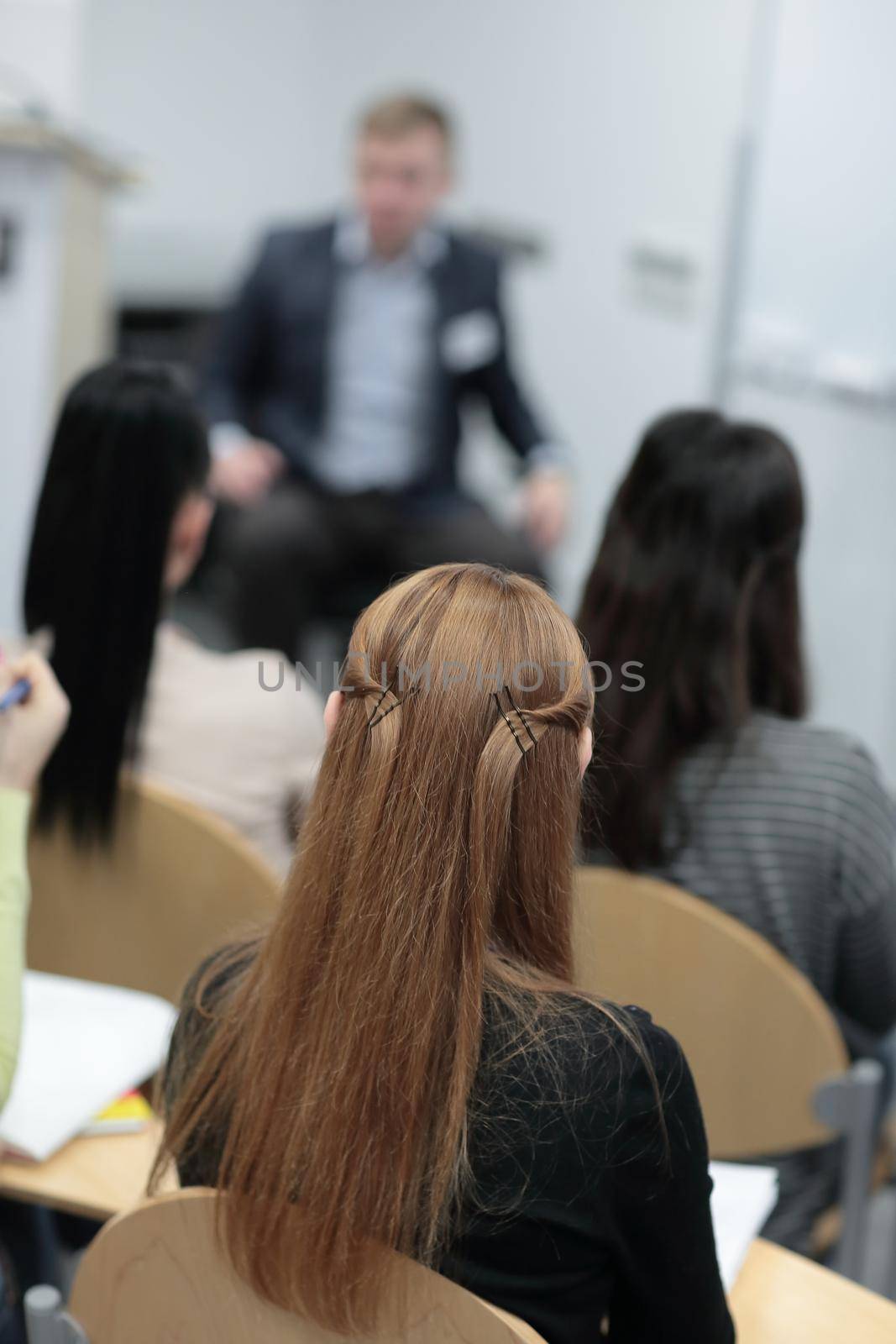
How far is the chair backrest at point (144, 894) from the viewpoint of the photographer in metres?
1.32

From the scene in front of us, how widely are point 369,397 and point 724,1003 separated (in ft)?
7.09

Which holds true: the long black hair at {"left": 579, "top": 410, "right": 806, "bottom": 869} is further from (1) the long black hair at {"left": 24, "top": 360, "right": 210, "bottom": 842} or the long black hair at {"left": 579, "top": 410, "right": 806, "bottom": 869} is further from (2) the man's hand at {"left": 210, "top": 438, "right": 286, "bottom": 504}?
(2) the man's hand at {"left": 210, "top": 438, "right": 286, "bottom": 504}

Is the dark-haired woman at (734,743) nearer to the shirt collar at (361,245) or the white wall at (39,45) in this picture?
the shirt collar at (361,245)

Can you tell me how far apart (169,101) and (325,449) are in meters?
2.19

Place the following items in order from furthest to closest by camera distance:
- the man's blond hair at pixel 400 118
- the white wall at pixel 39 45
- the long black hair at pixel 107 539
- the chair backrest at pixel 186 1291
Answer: the white wall at pixel 39 45 → the man's blond hair at pixel 400 118 → the long black hair at pixel 107 539 → the chair backrest at pixel 186 1291

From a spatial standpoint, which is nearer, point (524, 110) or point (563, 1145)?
point (563, 1145)

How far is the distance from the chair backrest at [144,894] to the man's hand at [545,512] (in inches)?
62.5

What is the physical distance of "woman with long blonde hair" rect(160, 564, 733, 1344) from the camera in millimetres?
770

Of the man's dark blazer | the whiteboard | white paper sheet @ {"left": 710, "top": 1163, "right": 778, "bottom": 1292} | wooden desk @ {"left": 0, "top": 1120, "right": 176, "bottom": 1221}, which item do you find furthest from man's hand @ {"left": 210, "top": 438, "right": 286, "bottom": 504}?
white paper sheet @ {"left": 710, "top": 1163, "right": 778, "bottom": 1292}

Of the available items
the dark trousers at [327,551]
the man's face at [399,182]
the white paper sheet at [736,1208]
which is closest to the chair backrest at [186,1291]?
the white paper sheet at [736,1208]

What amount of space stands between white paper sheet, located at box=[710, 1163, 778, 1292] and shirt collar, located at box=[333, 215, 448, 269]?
2432 millimetres

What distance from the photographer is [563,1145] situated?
77cm

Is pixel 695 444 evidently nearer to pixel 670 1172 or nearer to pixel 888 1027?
pixel 888 1027

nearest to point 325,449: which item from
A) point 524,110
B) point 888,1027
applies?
point 524,110
